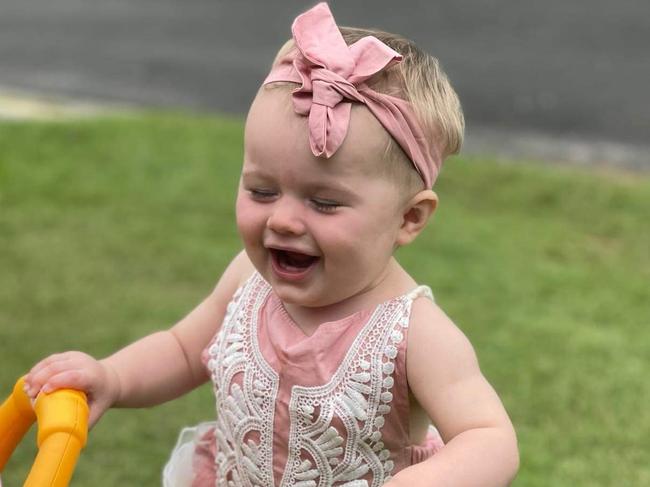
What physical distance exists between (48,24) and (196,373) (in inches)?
346

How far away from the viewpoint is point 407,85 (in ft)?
6.26

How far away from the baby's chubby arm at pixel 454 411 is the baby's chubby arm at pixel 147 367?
483mm

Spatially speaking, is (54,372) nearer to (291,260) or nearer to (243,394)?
(243,394)

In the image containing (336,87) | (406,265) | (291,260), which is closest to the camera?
(336,87)

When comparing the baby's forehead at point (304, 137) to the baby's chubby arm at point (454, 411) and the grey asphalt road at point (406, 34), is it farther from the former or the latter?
the grey asphalt road at point (406, 34)

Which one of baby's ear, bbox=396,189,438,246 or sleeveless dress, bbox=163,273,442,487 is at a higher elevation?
baby's ear, bbox=396,189,438,246

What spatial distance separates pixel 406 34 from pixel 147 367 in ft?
25.3

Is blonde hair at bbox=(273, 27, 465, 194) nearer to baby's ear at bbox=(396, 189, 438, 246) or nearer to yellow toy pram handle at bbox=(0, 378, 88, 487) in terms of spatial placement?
baby's ear at bbox=(396, 189, 438, 246)

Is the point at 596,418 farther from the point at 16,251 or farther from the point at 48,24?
the point at 48,24

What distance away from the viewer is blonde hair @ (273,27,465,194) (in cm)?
189

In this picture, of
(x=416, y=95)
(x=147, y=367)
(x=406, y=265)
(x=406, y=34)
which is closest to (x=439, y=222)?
(x=406, y=265)

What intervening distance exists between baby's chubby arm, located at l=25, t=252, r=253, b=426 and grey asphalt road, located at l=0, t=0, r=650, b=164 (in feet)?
16.6

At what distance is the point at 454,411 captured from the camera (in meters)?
1.86

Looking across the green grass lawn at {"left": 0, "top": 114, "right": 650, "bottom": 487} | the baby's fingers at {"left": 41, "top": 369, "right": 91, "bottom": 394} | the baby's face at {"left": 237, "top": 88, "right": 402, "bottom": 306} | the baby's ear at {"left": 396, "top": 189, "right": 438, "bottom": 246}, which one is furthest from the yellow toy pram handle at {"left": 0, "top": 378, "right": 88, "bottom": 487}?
the green grass lawn at {"left": 0, "top": 114, "right": 650, "bottom": 487}
